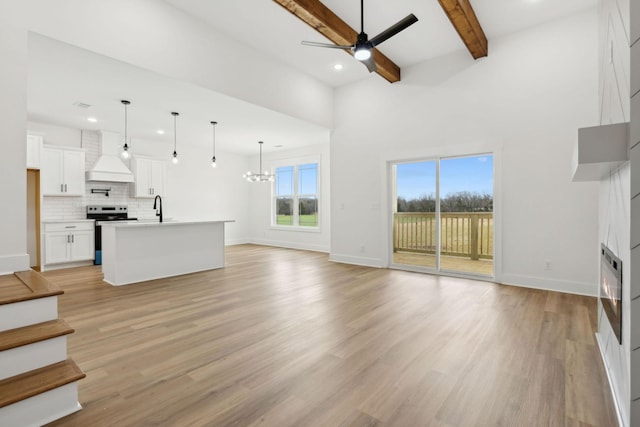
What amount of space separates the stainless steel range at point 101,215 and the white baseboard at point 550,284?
24.8 feet

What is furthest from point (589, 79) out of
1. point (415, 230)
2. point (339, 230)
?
point (339, 230)

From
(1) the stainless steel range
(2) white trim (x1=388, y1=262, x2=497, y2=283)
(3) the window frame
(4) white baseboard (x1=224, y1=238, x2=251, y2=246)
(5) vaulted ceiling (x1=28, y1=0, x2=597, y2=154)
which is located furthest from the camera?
(4) white baseboard (x1=224, y1=238, x2=251, y2=246)

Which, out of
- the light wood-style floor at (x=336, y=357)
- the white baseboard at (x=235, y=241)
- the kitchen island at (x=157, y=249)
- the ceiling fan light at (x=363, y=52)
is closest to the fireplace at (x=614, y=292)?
the light wood-style floor at (x=336, y=357)

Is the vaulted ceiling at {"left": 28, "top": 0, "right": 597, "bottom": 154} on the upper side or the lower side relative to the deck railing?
upper

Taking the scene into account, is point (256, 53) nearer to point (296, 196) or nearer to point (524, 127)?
point (524, 127)

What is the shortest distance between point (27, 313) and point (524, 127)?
5.67m

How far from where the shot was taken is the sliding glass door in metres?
5.34

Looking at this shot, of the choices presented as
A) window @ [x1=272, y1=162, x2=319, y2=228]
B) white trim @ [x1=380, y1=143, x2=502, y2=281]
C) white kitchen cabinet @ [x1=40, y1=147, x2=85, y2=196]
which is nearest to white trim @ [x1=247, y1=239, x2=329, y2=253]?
window @ [x1=272, y1=162, x2=319, y2=228]

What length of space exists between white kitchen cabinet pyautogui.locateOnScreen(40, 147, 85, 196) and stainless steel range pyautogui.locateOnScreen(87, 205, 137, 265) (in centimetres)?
47

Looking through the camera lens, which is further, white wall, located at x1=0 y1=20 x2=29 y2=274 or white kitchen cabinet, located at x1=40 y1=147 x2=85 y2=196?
white kitchen cabinet, located at x1=40 y1=147 x2=85 y2=196

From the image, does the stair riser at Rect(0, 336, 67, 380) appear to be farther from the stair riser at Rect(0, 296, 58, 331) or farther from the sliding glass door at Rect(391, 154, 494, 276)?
the sliding glass door at Rect(391, 154, 494, 276)

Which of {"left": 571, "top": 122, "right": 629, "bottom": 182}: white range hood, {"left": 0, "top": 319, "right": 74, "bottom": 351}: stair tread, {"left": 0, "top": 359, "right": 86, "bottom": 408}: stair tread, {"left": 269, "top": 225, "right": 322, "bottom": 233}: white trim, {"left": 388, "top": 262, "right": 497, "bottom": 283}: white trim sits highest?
{"left": 571, "top": 122, "right": 629, "bottom": 182}: white range hood

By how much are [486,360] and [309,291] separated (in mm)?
2398

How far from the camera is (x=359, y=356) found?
2.40 m
